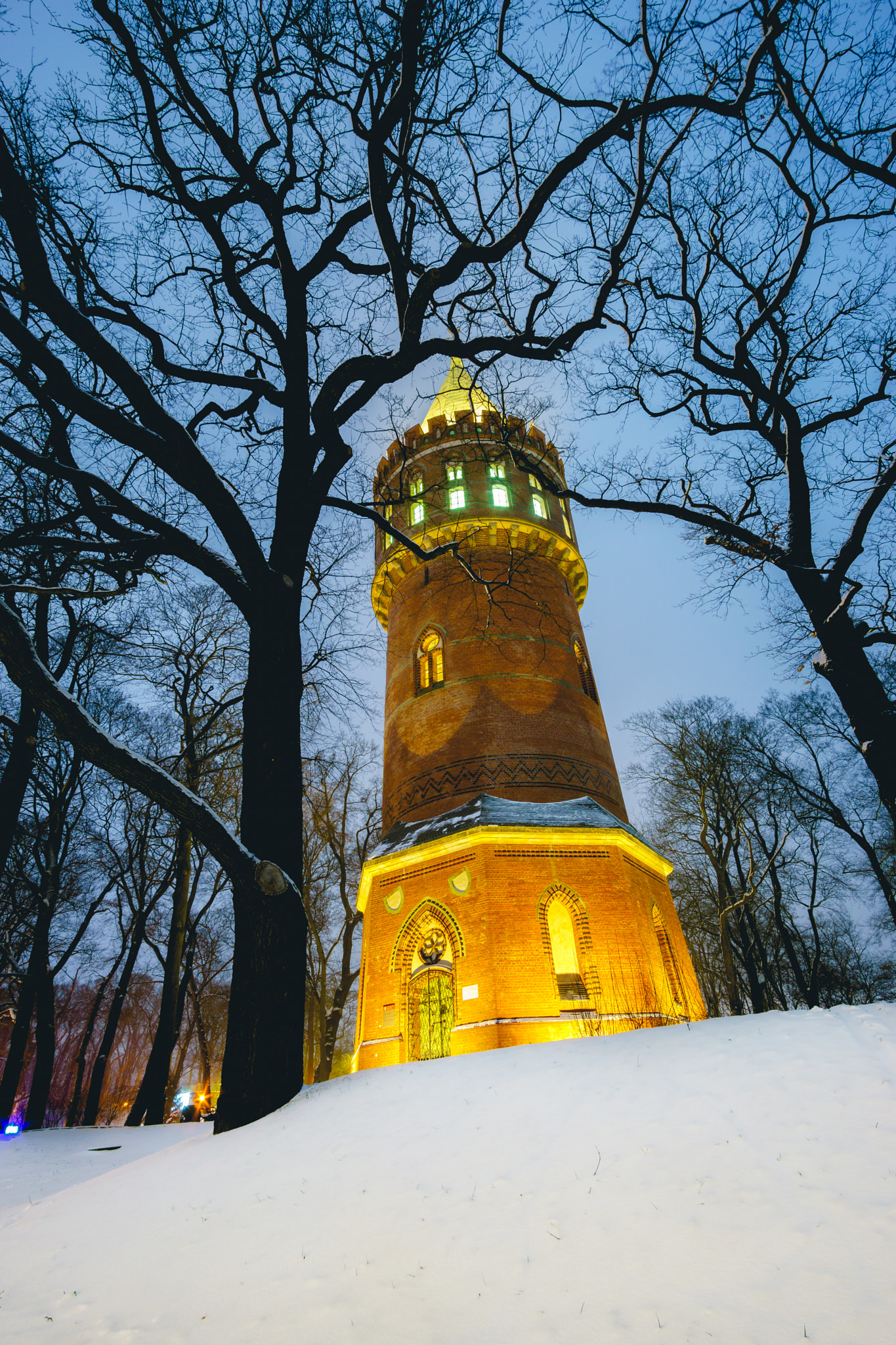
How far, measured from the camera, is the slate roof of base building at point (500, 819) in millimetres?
11859

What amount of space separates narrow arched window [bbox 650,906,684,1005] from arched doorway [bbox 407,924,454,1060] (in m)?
4.22

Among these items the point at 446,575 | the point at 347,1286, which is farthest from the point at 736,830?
the point at 347,1286

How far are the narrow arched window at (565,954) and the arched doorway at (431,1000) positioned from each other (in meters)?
1.97

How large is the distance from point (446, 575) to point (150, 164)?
10262mm

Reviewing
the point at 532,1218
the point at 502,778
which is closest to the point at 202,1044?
the point at 502,778

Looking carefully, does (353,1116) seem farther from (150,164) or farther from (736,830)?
(736,830)

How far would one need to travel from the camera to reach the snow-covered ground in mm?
2076

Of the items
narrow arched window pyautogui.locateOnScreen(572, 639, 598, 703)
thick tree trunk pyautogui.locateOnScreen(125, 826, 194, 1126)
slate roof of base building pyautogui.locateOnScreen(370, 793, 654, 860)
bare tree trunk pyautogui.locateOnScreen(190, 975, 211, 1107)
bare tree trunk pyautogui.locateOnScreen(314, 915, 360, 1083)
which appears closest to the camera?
slate roof of base building pyautogui.locateOnScreen(370, 793, 654, 860)

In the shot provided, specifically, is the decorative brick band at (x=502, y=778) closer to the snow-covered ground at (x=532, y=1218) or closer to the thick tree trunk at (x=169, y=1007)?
the thick tree trunk at (x=169, y=1007)

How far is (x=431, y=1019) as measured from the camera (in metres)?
11.7

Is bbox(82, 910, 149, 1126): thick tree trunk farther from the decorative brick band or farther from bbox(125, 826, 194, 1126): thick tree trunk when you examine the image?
the decorative brick band

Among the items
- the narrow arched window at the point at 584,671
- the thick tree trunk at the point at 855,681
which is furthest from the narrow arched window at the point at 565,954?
the thick tree trunk at the point at 855,681

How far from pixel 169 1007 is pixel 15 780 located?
5539 millimetres

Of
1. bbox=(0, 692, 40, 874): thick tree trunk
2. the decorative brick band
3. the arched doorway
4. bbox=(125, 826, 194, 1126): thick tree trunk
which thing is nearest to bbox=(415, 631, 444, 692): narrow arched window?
the decorative brick band
